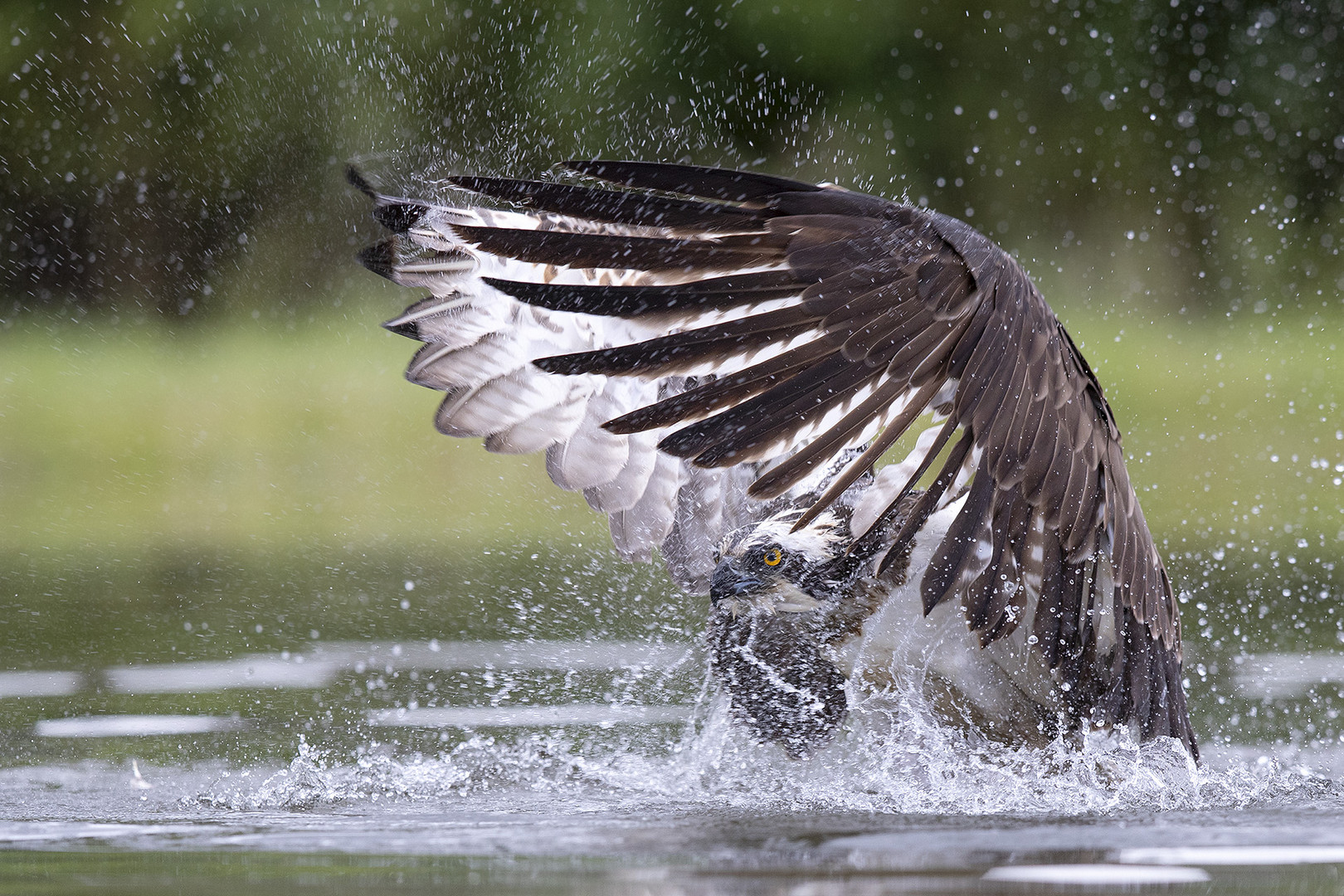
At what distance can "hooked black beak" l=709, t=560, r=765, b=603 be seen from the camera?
4.00 m

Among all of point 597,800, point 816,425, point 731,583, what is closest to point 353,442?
point 731,583

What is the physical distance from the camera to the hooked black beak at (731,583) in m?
4.00

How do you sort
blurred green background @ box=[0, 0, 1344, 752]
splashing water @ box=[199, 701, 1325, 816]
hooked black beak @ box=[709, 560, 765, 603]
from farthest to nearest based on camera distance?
blurred green background @ box=[0, 0, 1344, 752]
hooked black beak @ box=[709, 560, 765, 603]
splashing water @ box=[199, 701, 1325, 816]

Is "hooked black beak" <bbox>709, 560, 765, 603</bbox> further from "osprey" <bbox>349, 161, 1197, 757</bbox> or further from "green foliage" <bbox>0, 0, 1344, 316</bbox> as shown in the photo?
"green foliage" <bbox>0, 0, 1344, 316</bbox>

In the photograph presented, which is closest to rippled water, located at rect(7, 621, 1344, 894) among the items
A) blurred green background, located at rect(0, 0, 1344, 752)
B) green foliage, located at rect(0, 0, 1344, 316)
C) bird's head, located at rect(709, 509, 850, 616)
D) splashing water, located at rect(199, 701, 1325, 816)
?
splashing water, located at rect(199, 701, 1325, 816)

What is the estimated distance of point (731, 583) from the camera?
4.00 m

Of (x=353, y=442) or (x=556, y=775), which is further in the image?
(x=353, y=442)

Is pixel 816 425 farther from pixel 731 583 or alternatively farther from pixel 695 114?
pixel 695 114

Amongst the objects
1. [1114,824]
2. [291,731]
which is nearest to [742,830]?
[1114,824]

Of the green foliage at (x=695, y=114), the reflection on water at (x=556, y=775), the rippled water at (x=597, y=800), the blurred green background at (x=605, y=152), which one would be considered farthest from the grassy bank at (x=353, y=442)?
the rippled water at (x=597, y=800)

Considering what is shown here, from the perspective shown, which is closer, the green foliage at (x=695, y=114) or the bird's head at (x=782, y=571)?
the bird's head at (x=782, y=571)

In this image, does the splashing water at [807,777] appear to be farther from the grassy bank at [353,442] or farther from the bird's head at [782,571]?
the grassy bank at [353,442]

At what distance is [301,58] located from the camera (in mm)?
13828

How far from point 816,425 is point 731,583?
3.32 feet
